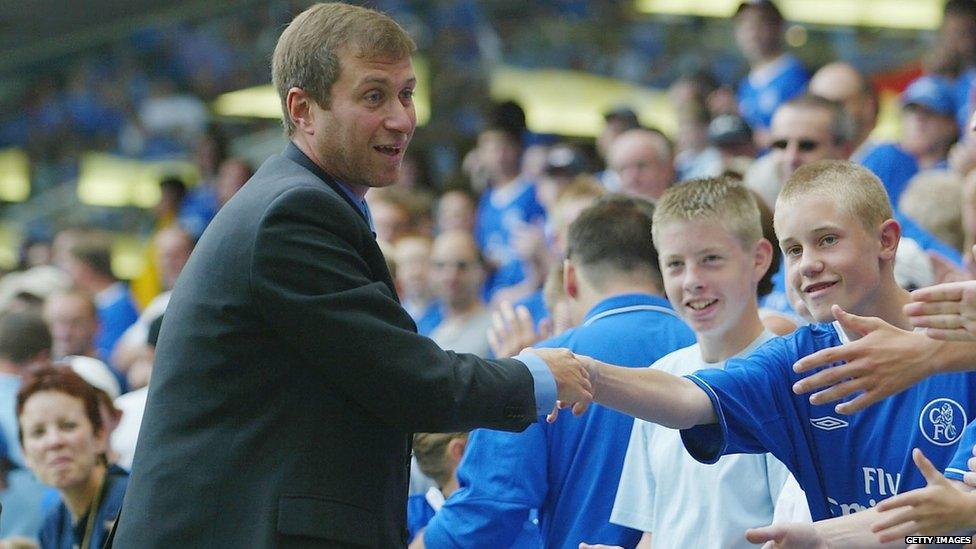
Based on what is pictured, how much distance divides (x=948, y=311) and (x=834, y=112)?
11.1 feet

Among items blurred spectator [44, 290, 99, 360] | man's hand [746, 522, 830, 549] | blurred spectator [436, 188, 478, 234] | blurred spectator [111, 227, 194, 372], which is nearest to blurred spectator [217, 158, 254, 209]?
blurred spectator [111, 227, 194, 372]

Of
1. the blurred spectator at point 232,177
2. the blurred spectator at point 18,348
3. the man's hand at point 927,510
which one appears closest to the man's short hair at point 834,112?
the man's hand at point 927,510

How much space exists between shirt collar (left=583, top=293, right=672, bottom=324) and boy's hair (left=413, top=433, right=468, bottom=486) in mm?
774

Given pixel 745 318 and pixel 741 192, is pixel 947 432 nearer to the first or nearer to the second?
pixel 745 318

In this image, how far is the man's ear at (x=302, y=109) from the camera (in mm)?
3491

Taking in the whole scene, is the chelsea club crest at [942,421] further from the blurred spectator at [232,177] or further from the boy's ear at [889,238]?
the blurred spectator at [232,177]

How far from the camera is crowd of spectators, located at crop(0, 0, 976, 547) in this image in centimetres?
447

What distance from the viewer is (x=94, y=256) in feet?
32.8

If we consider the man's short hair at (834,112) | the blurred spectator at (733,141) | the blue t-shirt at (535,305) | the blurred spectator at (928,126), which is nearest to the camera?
the man's short hair at (834,112)

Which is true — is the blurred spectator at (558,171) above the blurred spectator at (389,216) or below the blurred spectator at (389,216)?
above

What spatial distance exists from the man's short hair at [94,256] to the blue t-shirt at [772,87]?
4.49 metres

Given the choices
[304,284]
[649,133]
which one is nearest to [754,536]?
[304,284]

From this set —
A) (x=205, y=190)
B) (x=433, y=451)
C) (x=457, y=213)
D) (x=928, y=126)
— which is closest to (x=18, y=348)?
(x=433, y=451)

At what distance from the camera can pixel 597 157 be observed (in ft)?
37.0
